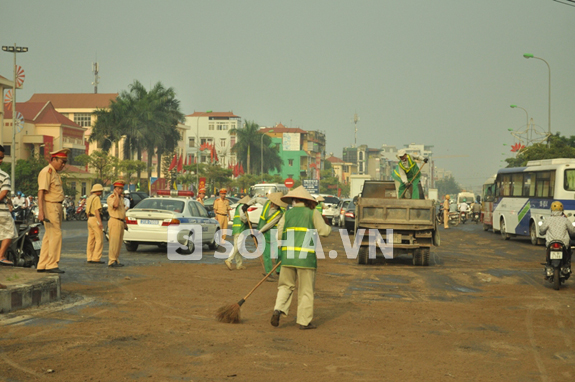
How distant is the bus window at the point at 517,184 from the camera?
96.7ft

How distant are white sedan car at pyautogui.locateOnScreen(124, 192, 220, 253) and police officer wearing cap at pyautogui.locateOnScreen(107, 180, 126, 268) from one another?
9.78 ft

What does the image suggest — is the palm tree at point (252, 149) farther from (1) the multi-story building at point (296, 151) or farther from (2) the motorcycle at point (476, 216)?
(2) the motorcycle at point (476, 216)

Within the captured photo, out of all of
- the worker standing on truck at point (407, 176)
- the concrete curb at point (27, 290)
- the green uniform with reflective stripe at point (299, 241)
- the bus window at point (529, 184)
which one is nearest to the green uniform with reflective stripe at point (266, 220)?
the concrete curb at point (27, 290)

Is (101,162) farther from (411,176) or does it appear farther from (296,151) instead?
(296,151)

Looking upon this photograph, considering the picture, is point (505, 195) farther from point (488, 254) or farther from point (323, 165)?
point (323, 165)

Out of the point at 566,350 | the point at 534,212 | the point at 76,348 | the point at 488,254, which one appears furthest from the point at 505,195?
the point at 76,348

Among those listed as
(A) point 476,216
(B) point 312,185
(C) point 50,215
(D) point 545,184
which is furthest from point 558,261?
(B) point 312,185

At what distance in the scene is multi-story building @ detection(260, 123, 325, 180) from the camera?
153125 mm

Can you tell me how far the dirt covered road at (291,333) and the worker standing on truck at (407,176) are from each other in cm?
488

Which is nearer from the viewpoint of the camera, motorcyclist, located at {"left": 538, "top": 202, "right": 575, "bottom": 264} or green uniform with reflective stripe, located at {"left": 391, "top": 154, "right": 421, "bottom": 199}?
motorcyclist, located at {"left": 538, "top": 202, "right": 575, "bottom": 264}

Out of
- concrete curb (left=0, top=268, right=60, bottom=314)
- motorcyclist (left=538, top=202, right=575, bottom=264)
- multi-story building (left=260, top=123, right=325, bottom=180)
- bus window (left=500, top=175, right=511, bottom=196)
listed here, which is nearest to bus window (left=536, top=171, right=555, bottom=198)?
bus window (left=500, top=175, right=511, bottom=196)

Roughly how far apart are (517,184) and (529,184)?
5.02ft

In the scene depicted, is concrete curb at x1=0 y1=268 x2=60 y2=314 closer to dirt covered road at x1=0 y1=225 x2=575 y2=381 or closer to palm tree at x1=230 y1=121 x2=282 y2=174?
dirt covered road at x1=0 y1=225 x2=575 y2=381

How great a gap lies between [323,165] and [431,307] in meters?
165
